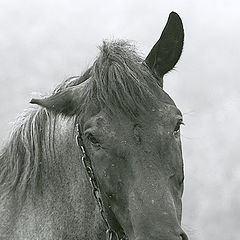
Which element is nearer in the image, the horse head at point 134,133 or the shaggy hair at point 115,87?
the horse head at point 134,133

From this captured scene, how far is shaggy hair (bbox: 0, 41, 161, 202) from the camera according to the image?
7.28 metres

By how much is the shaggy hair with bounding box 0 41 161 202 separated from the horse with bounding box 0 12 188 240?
0.01 metres

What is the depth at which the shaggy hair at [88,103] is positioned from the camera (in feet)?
23.9

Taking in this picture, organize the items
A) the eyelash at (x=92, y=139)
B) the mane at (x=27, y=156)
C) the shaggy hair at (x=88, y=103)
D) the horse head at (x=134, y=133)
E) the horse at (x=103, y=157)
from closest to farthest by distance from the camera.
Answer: the horse head at (x=134, y=133) → the horse at (x=103, y=157) → the eyelash at (x=92, y=139) → the shaggy hair at (x=88, y=103) → the mane at (x=27, y=156)

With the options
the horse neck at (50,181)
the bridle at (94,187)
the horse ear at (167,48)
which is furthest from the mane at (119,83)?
the horse neck at (50,181)

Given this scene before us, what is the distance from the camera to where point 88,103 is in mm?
7488

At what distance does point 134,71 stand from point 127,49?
467 millimetres

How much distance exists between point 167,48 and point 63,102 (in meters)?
1.33

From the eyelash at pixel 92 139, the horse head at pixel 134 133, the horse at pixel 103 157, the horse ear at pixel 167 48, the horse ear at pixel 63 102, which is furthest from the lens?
the horse ear at pixel 167 48

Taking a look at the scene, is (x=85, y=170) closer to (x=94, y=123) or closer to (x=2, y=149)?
(x=94, y=123)

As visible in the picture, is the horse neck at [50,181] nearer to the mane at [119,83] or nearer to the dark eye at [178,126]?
the mane at [119,83]

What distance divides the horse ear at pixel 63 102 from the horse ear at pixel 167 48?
90cm

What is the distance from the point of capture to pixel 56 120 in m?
8.21

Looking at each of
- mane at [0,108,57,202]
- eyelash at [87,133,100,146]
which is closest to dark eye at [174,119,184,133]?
eyelash at [87,133,100,146]
